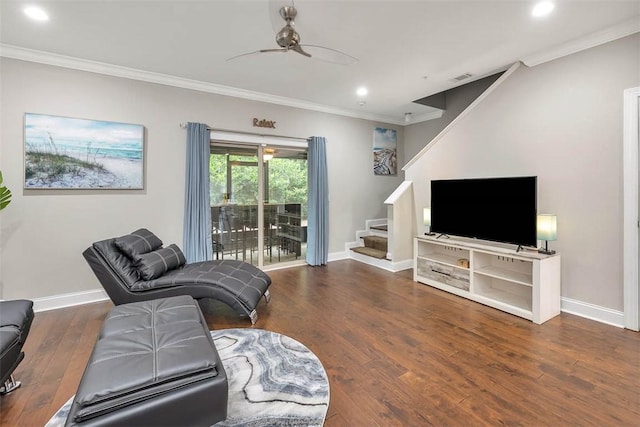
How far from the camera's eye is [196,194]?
13.6 ft

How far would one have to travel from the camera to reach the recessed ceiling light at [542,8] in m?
2.48

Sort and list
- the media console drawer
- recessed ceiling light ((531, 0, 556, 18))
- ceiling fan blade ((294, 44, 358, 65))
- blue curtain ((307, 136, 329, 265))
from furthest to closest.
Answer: blue curtain ((307, 136, 329, 265)) → the media console drawer → ceiling fan blade ((294, 44, 358, 65)) → recessed ceiling light ((531, 0, 556, 18))

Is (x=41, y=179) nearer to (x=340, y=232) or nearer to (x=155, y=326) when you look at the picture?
(x=155, y=326)

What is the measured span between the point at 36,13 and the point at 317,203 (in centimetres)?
393

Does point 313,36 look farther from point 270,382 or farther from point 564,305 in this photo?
point 564,305

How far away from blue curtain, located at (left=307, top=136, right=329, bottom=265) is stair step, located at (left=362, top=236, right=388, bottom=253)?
90 centimetres

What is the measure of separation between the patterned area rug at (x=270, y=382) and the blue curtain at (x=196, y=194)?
5.74 feet

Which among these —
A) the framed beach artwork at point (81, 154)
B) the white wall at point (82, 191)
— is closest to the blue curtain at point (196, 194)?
the white wall at point (82, 191)

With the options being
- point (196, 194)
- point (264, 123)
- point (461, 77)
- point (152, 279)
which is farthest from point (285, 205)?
point (461, 77)

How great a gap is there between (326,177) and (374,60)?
2223 millimetres

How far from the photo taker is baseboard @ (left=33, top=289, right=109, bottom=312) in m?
3.34

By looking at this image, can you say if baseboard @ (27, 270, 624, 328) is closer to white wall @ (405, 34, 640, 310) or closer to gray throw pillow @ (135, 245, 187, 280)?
white wall @ (405, 34, 640, 310)

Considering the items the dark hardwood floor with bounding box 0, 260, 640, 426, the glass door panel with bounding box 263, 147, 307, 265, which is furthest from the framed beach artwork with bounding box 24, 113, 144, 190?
the glass door panel with bounding box 263, 147, 307, 265

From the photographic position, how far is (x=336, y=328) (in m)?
2.90
